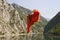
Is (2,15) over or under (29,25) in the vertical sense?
over

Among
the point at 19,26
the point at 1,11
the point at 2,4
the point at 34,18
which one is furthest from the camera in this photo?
the point at 19,26

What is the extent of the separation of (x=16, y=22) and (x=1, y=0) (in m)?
29.8

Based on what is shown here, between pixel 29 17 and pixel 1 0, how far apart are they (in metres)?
140

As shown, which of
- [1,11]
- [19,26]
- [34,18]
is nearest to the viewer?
[34,18]

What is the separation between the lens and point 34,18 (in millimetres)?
8398

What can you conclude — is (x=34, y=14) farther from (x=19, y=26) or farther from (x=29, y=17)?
(x=19, y=26)

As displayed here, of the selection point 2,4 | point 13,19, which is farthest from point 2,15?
point 13,19

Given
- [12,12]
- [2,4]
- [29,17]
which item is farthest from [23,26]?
[29,17]

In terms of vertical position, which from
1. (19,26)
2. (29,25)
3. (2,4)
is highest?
(2,4)

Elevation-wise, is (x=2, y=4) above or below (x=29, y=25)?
above

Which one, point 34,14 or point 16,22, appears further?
point 16,22

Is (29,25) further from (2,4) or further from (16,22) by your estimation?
(16,22)

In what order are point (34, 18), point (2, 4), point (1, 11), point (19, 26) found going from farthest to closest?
point (19, 26) < point (2, 4) < point (1, 11) < point (34, 18)

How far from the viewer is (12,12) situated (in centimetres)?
17712
